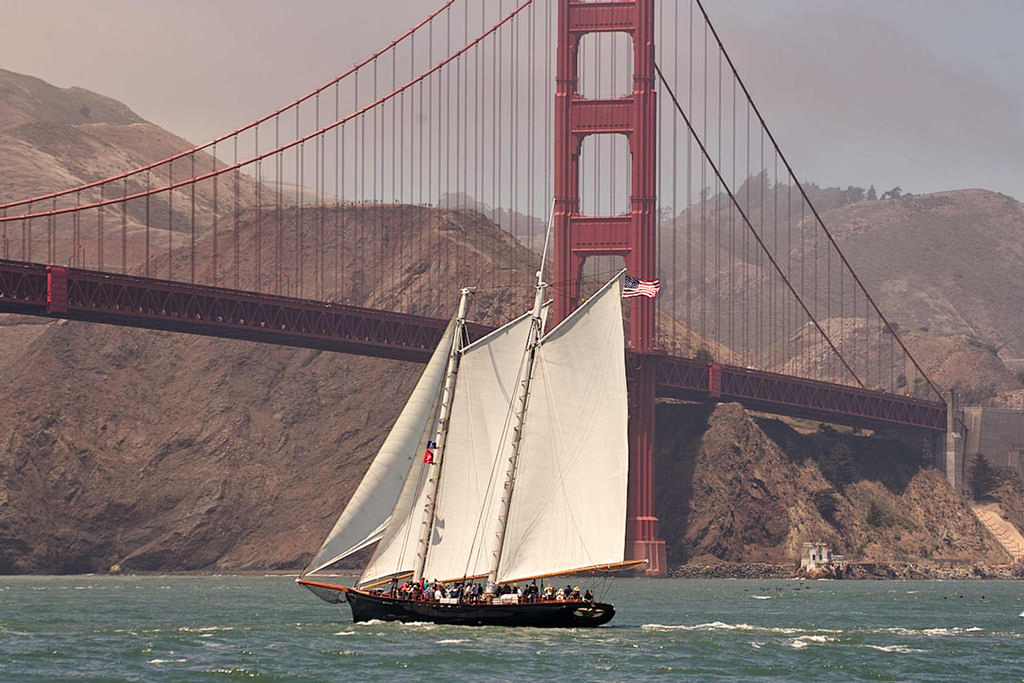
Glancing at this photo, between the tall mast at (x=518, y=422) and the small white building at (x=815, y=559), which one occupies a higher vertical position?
the tall mast at (x=518, y=422)

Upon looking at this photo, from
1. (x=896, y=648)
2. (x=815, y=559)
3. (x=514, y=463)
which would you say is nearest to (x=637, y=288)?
(x=514, y=463)

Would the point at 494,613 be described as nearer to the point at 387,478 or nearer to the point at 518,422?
the point at 387,478

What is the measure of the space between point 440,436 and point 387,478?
274 centimetres

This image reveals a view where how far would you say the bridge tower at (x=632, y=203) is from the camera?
12719 cm

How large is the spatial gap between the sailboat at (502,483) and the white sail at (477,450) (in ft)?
0.12

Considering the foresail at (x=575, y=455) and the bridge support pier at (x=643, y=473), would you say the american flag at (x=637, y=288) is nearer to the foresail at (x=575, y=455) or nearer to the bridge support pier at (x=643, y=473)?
the foresail at (x=575, y=455)

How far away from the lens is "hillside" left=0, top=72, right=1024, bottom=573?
143 meters

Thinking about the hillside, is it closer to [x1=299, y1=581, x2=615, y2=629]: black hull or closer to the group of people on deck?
the group of people on deck

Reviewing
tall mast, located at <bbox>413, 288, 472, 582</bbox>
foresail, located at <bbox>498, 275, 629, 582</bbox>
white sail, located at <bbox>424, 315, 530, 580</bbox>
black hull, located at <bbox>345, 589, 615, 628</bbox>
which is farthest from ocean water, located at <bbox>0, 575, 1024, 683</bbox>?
white sail, located at <bbox>424, 315, 530, 580</bbox>

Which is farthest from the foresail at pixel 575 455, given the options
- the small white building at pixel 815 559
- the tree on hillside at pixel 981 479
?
the tree on hillside at pixel 981 479

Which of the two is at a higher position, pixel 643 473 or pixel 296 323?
pixel 296 323

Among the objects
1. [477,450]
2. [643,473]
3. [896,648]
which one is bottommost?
[896,648]

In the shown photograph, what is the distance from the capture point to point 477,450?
69562 mm

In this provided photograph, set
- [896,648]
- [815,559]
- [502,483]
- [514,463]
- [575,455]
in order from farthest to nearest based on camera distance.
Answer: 1. [815,559]
2. [502,483]
3. [514,463]
4. [575,455]
5. [896,648]
